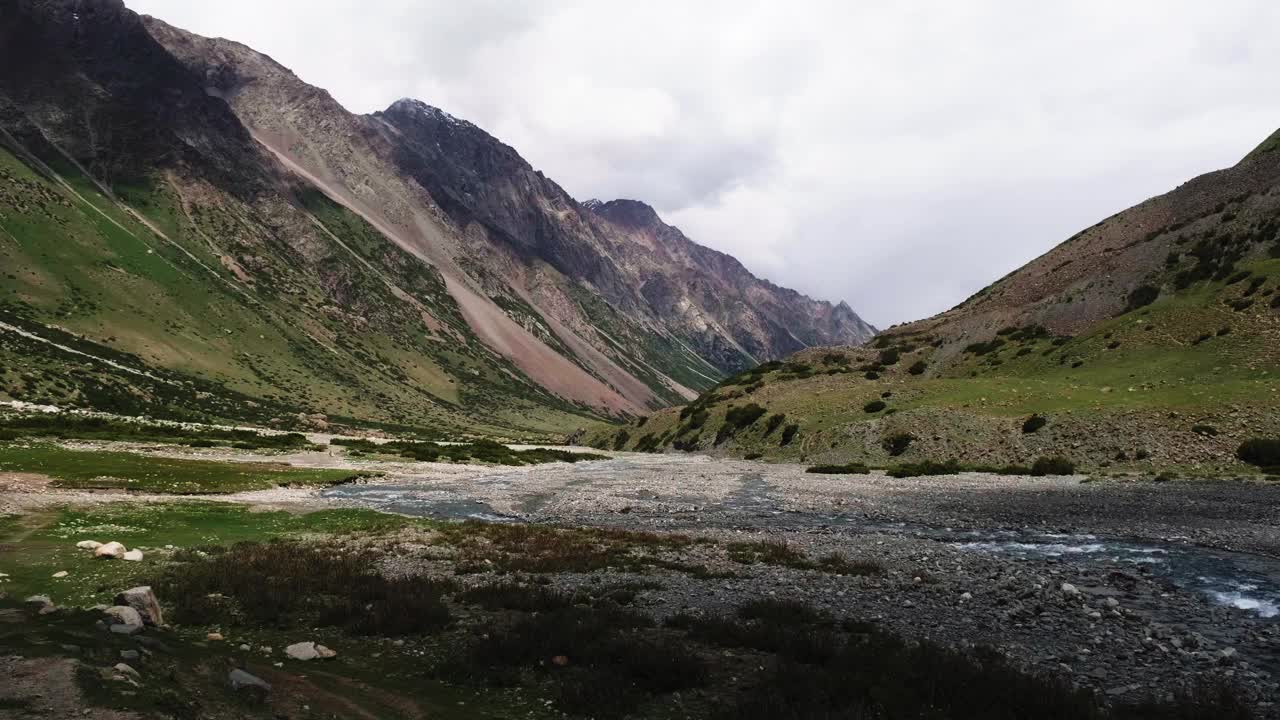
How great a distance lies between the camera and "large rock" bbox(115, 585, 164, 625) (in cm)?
1241

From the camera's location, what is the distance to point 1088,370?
67250 millimetres

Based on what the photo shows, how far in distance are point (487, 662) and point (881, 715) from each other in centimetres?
675

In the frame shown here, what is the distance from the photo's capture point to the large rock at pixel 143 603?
12413 mm

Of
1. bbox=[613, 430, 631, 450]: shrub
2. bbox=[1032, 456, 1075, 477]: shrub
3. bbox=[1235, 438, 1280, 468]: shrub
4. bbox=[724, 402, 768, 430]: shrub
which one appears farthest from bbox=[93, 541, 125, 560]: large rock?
bbox=[613, 430, 631, 450]: shrub

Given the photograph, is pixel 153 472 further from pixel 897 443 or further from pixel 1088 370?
pixel 1088 370

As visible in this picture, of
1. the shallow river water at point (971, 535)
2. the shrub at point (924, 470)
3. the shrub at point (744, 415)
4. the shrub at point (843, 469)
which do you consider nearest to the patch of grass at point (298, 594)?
the shallow river water at point (971, 535)

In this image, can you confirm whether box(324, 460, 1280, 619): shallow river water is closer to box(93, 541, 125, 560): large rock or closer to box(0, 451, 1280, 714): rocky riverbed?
box(0, 451, 1280, 714): rocky riverbed

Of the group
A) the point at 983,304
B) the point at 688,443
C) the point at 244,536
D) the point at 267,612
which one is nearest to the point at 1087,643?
the point at 267,612

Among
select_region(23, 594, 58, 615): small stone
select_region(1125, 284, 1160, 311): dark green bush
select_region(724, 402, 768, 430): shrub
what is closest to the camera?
select_region(23, 594, 58, 615): small stone

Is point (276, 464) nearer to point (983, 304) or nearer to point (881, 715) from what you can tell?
point (881, 715)

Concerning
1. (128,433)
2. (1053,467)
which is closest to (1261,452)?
(1053,467)

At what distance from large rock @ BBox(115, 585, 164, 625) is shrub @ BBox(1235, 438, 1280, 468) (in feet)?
184

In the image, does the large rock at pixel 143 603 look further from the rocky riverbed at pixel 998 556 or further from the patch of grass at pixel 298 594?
the rocky riverbed at pixel 998 556

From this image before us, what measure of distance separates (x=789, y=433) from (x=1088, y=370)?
1270 inches
